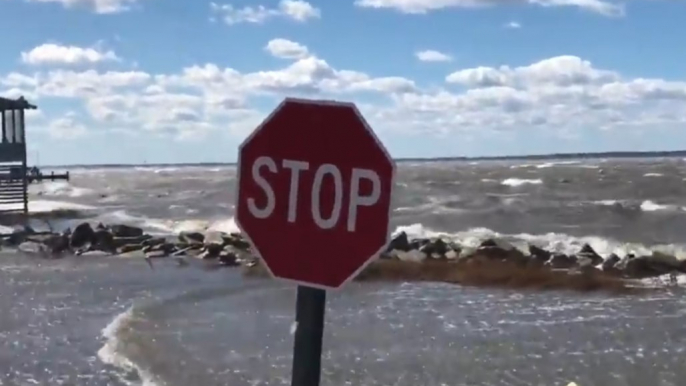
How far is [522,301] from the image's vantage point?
1548cm

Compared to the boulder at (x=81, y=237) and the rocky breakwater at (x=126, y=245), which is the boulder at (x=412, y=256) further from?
the boulder at (x=81, y=237)

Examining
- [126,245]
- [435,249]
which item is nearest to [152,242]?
[126,245]

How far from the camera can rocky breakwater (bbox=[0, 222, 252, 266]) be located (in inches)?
966

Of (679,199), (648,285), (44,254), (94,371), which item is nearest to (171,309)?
(94,371)

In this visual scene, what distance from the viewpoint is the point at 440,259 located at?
73.5 feet

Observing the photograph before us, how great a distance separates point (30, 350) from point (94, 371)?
1.73 metres

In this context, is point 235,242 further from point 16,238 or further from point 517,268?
point 517,268

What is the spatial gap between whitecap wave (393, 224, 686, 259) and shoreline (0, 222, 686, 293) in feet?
5.63

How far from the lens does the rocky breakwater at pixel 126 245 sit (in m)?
24.5

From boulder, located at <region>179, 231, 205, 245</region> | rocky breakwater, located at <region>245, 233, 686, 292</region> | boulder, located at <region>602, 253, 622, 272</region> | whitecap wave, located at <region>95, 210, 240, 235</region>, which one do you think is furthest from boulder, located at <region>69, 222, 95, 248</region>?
boulder, located at <region>602, 253, 622, 272</region>

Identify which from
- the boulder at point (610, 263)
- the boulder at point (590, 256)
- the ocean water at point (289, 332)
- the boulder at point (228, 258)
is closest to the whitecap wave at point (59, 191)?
the boulder at point (228, 258)

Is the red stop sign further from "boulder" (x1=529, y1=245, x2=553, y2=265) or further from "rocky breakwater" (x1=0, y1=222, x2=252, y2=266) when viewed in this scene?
"rocky breakwater" (x1=0, y1=222, x2=252, y2=266)

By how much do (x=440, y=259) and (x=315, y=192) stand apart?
1994 centimetres

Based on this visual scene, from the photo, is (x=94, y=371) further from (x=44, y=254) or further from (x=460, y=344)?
(x=44, y=254)
